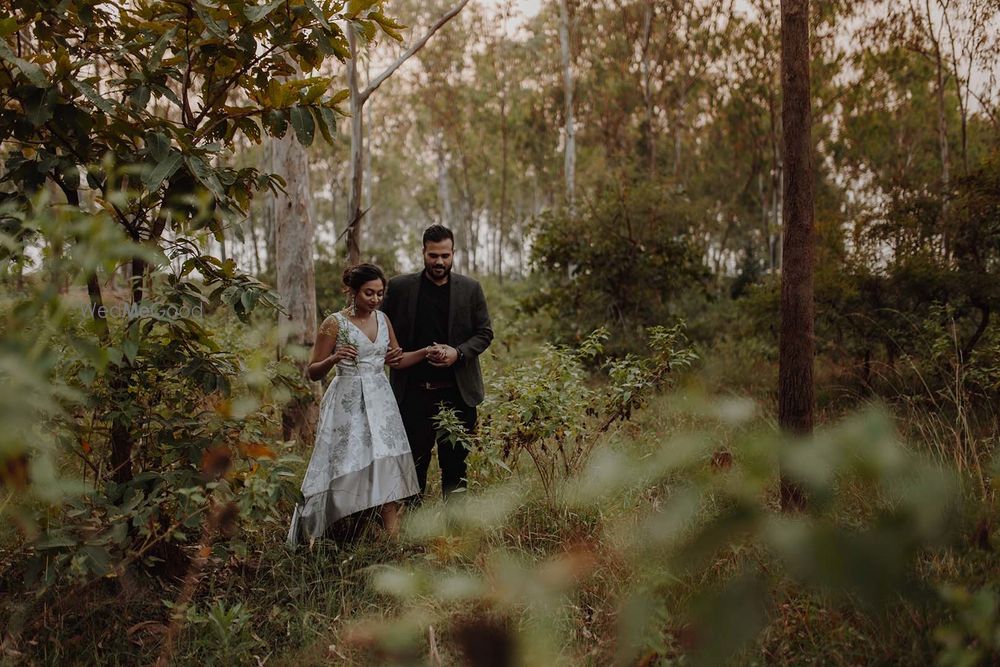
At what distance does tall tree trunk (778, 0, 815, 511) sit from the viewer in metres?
3.95

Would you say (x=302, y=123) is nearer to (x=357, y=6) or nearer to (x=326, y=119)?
(x=326, y=119)

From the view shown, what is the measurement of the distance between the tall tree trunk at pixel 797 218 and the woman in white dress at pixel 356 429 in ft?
7.51

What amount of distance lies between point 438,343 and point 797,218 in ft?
7.79

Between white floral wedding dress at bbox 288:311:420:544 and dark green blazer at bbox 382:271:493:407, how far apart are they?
1.04 ft

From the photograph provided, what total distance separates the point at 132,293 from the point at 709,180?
33404mm

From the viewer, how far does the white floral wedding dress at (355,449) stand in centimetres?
401

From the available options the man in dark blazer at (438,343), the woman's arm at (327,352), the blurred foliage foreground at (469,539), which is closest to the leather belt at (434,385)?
→ the man in dark blazer at (438,343)

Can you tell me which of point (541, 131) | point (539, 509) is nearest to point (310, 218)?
point (539, 509)

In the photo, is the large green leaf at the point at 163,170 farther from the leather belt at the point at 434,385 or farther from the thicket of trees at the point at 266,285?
the leather belt at the point at 434,385

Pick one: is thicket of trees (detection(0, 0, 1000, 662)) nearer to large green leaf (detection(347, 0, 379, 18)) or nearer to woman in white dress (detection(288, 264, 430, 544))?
large green leaf (detection(347, 0, 379, 18))

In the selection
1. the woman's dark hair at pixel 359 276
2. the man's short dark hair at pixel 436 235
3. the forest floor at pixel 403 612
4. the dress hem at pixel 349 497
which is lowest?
the forest floor at pixel 403 612

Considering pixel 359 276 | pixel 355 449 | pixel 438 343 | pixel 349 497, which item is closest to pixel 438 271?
pixel 438 343

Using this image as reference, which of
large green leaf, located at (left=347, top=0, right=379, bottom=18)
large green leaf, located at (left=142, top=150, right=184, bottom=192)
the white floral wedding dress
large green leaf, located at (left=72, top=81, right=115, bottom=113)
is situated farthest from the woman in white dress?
large green leaf, located at (left=72, top=81, right=115, bottom=113)

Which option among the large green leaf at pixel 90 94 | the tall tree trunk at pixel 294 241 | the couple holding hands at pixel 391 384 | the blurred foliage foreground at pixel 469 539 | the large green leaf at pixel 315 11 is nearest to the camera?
the blurred foliage foreground at pixel 469 539
